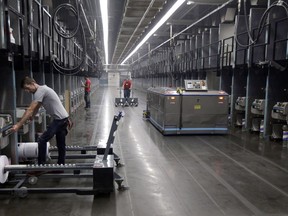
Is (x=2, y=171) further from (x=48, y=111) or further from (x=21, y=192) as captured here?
(x=48, y=111)

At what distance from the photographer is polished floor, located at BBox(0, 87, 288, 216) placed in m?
4.08

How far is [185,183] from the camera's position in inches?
201

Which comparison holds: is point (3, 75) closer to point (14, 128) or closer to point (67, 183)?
point (14, 128)

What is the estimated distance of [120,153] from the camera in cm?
714

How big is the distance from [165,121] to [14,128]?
5.35 metres

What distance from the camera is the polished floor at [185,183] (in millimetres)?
4082

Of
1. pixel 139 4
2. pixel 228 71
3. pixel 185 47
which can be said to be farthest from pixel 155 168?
pixel 185 47

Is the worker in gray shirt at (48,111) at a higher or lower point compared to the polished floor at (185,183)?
higher

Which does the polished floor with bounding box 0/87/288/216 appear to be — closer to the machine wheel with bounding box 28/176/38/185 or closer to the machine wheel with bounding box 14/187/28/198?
the machine wheel with bounding box 14/187/28/198

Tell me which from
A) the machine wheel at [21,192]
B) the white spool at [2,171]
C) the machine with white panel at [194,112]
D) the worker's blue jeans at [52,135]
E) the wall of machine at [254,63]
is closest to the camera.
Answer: the machine wheel at [21,192]

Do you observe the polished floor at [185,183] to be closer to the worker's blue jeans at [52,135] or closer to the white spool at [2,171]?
the white spool at [2,171]

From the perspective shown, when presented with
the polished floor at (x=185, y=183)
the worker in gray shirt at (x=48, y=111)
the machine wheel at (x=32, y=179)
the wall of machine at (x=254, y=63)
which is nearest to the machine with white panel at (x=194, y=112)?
the polished floor at (x=185, y=183)

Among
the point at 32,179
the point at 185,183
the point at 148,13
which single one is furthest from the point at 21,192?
the point at 148,13

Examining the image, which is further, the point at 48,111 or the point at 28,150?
the point at 28,150
